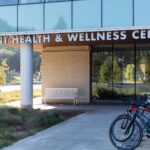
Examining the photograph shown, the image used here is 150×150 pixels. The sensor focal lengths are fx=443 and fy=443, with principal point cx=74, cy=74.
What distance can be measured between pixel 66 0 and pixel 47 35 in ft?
5.82

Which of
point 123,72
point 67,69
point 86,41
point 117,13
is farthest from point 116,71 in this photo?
point 117,13

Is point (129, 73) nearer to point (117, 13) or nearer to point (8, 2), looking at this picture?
point (117, 13)

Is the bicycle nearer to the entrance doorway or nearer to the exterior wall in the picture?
the entrance doorway

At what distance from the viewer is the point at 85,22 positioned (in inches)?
736

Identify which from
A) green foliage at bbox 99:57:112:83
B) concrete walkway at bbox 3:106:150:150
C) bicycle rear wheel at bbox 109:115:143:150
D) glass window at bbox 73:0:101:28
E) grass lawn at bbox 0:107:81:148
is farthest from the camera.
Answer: green foliage at bbox 99:57:112:83

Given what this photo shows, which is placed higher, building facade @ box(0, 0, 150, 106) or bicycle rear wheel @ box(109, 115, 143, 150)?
building facade @ box(0, 0, 150, 106)

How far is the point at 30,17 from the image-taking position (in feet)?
65.1

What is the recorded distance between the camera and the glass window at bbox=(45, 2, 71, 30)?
62.6 ft

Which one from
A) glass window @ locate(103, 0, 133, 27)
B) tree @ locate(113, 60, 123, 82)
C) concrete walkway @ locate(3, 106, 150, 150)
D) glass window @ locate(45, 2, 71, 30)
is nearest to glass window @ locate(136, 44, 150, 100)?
tree @ locate(113, 60, 123, 82)

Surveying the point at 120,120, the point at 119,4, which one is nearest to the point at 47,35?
the point at 119,4

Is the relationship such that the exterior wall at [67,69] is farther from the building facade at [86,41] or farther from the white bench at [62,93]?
the white bench at [62,93]

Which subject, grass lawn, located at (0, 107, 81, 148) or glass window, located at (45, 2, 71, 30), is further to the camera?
glass window, located at (45, 2, 71, 30)

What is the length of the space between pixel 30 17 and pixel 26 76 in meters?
2.77

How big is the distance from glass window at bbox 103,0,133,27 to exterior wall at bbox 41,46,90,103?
5.44m
